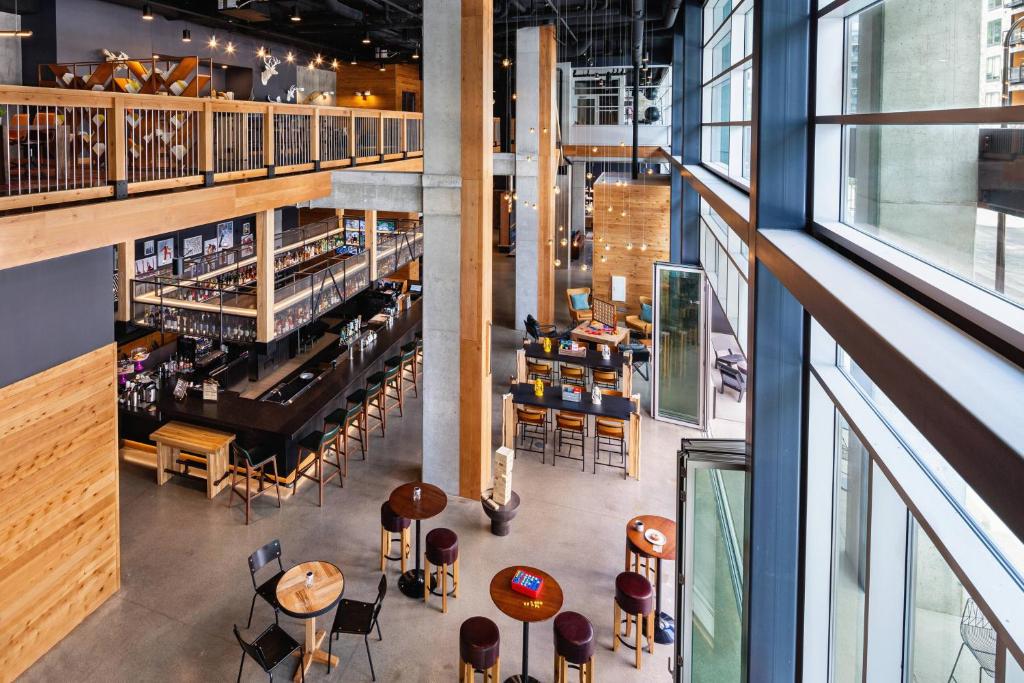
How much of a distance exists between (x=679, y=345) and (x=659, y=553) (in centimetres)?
534

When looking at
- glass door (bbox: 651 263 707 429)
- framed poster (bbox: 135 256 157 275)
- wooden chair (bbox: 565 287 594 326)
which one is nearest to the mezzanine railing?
framed poster (bbox: 135 256 157 275)

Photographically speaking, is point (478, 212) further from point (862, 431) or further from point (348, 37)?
point (348, 37)

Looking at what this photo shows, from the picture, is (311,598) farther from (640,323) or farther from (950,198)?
(640,323)

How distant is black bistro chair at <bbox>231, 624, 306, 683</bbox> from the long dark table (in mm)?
7288

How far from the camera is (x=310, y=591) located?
5648 millimetres

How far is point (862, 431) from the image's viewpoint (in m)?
2.81

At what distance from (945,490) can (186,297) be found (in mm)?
9877

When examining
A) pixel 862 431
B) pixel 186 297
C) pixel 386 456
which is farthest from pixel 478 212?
pixel 862 431

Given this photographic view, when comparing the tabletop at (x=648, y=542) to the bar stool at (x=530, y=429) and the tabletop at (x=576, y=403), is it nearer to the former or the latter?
the tabletop at (x=576, y=403)

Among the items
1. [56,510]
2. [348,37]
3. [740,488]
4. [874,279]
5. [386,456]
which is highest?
[348,37]

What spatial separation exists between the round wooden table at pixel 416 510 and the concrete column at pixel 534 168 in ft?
A: 30.7

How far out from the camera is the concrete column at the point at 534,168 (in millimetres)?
14852

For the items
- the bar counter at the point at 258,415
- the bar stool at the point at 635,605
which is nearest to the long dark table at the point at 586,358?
the bar counter at the point at 258,415

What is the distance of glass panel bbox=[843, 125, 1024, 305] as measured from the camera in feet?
6.09
